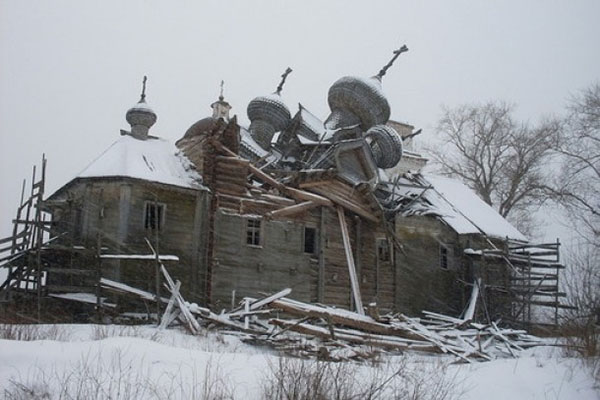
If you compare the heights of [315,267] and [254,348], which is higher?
[315,267]

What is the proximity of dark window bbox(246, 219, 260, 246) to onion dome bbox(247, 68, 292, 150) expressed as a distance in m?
6.89

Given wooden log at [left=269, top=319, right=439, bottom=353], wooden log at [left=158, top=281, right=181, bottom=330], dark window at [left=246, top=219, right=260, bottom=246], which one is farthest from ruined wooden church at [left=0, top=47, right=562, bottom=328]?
wooden log at [left=269, top=319, right=439, bottom=353]

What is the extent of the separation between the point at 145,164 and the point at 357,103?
11931 mm

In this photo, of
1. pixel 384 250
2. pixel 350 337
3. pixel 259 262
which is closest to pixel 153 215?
pixel 259 262

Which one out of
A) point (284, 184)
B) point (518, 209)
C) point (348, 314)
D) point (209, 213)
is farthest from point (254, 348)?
point (518, 209)

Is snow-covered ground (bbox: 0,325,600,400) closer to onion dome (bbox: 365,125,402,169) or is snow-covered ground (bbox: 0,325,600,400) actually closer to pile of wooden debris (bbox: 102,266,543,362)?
pile of wooden debris (bbox: 102,266,543,362)

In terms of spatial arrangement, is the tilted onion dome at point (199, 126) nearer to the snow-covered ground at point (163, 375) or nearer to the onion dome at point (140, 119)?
the onion dome at point (140, 119)

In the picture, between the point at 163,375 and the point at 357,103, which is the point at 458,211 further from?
the point at 163,375

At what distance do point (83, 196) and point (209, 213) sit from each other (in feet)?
14.0

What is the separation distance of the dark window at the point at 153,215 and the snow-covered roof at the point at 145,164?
2.77 ft

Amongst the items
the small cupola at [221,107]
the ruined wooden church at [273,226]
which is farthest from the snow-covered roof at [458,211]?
the small cupola at [221,107]

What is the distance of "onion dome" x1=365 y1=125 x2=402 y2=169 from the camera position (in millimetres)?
27875

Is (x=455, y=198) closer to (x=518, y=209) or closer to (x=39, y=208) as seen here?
(x=518, y=209)

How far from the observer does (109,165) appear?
66.6ft
